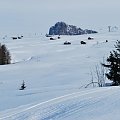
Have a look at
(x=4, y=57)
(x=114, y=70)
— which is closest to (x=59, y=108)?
(x=114, y=70)

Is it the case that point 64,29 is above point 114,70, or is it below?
above

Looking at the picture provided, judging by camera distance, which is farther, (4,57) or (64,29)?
(64,29)

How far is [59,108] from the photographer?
8.27 m

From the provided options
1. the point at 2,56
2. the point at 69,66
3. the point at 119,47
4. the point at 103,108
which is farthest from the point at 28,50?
the point at 103,108

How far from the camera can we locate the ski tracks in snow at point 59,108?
7777 millimetres

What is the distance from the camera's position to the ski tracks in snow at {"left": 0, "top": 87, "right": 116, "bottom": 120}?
7777mm

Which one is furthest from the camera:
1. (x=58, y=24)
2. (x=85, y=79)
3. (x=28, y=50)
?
(x=58, y=24)

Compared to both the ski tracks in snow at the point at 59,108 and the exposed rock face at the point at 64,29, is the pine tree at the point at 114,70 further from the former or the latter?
the exposed rock face at the point at 64,29

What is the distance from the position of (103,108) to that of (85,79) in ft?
54.2

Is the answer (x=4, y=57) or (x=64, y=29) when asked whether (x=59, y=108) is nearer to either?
(x=4, y=57)

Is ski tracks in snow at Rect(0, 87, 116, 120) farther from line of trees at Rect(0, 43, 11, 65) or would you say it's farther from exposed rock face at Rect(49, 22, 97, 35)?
exposed rock face at Rect(49, 22, 97, 35)

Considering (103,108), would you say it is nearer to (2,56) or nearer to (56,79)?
(56,79)

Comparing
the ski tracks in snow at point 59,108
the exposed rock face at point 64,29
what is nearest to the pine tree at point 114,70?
the ski tracks in snow at point 59,108

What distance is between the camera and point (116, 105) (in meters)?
7.35
